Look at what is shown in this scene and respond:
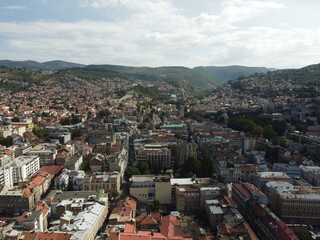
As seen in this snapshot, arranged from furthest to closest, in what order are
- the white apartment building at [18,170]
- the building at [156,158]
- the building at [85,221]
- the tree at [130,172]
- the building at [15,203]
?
the building at [156,158]
the tree at [130,172]
the white apartment building at [18,170]
the building at [15,203]
the building at [85,221]

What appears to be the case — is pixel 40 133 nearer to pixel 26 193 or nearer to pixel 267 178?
pixel 26 193

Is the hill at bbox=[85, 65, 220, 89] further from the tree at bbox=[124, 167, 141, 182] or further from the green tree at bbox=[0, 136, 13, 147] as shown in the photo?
the tree at bbox=[124, 167, 141, 182]

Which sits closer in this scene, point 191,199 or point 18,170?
point 191,199

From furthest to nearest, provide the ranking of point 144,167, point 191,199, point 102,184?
1. point 144,167
2. point 102,184
3. point 191,199

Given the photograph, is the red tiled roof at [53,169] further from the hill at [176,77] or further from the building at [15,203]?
the hill at [176,77]

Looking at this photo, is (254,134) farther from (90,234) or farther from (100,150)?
(90,234)

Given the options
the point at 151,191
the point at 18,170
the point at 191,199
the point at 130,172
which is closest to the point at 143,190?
the point at 151,191

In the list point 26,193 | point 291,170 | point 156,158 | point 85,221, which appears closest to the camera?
point 85,221

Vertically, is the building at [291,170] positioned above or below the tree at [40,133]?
below

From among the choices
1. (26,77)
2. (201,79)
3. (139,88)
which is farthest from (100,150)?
(201,79)

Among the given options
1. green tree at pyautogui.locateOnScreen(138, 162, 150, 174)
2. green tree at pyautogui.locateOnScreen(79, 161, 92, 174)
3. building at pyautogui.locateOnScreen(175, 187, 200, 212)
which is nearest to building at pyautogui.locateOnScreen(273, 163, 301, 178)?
building at pyautogui.locateOnScreen(175, 187, 200, 212)

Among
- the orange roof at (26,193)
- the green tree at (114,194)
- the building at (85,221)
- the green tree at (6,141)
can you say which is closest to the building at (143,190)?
the green tree at (114,194)
